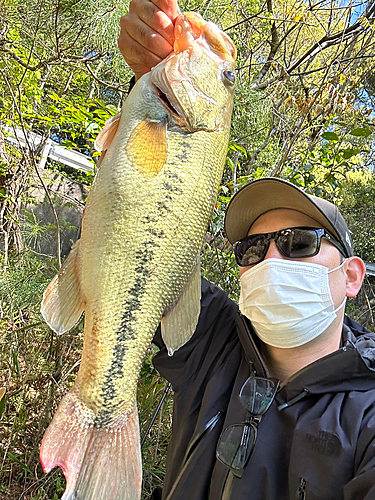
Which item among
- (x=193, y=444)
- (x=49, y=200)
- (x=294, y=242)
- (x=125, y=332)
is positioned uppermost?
(x=294, y=242)

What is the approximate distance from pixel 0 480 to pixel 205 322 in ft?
7.96

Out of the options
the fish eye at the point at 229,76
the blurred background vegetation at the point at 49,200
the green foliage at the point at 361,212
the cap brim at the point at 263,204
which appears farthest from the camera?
the green foliage at the point at 361,212

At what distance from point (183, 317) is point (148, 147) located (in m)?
0.64

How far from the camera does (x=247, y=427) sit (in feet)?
4.83

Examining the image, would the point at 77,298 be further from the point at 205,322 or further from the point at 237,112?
the point at 237,112

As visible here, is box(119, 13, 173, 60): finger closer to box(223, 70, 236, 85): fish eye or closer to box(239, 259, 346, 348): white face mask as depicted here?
box(223, 70, 236, 85): fish eye

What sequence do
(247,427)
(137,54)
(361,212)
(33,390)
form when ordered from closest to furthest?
(247,427)
(137,54)
(33,390)
(361,212)

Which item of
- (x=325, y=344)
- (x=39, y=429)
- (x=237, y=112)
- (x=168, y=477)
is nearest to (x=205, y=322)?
(x=325, y=344)

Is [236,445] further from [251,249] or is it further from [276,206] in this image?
[276,206]

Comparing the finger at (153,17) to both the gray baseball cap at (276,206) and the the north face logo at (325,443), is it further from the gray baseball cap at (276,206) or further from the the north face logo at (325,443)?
the the north face logo at (325,443)

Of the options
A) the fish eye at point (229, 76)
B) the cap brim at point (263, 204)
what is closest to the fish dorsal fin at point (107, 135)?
the fish eye at point (229, 76)

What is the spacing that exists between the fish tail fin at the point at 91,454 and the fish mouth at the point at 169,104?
1082 millimetres

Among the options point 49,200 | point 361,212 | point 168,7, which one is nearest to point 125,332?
point 168,7

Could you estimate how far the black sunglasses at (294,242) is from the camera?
1787mm
